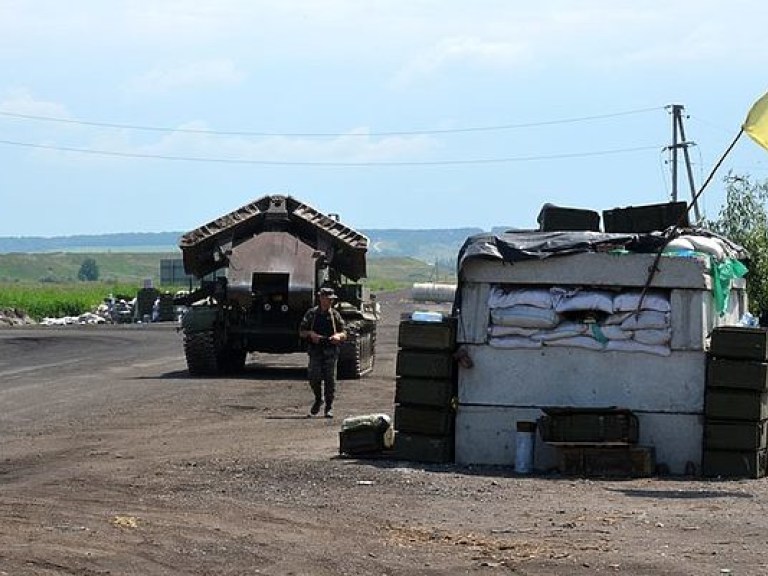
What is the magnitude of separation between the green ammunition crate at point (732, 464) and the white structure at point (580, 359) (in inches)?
7.3

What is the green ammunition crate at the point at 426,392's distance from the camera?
56.3 ft

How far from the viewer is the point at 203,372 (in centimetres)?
3172

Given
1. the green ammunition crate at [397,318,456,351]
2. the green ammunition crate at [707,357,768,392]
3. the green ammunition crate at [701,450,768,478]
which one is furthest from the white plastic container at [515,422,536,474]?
the green ammunition crate at [707,357,768,392]

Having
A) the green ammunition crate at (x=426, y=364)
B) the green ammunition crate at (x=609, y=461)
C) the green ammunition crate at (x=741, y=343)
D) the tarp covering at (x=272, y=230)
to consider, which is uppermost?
the tarp covering at (x=272, y=230)

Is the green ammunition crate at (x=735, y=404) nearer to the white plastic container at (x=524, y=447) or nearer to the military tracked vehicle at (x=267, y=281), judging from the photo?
the white plastic container at (x=524, y=447)

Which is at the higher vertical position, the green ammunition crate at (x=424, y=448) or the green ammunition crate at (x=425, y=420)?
the green ammunition crate at (x=425, y=420)

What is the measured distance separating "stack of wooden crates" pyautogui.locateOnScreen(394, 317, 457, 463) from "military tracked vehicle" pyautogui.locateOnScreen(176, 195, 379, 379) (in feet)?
41.8

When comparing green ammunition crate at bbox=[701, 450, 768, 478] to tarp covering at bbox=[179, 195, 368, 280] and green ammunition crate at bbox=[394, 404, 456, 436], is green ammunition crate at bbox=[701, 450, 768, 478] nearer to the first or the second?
green ammunition crate at bbox=[394, 404, 456, 436]

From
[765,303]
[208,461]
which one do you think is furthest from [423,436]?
[765,303]

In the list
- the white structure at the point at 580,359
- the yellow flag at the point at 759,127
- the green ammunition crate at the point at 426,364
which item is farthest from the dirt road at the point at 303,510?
the yellow flag at the point at 759,127

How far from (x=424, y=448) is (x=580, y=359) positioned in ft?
6.01

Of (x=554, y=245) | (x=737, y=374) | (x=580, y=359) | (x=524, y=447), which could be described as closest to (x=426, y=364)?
(x=524, y=447)

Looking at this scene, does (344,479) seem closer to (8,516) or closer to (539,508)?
(539,508)

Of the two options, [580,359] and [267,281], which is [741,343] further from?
[267,281]
